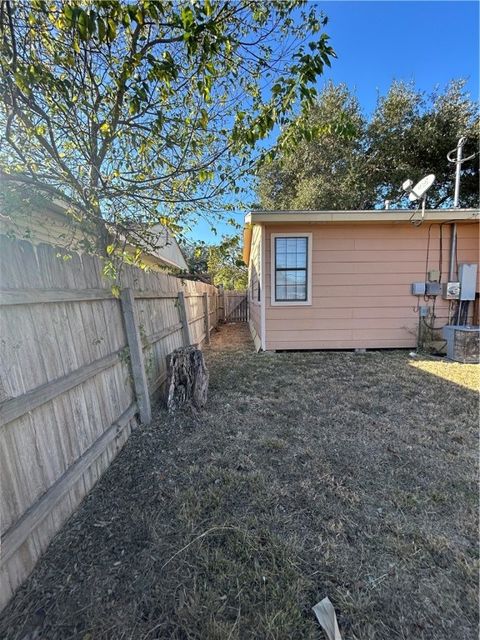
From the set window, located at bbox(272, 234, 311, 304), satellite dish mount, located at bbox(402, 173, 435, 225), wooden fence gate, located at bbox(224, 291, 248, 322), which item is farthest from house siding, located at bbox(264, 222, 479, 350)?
wooden fence gate, located at bbox(224, 291, 248, 322)

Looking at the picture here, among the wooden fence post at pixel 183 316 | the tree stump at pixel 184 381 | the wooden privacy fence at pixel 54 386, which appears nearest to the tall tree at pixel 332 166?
the wooden fence post at pixel 183 316

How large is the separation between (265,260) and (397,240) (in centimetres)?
264

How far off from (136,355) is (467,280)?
6374 millimetres

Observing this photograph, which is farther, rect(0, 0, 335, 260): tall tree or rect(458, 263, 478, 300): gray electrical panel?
rect(458, 263, 478, 300): gray electrical panel

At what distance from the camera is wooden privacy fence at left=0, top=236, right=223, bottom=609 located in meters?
1.29

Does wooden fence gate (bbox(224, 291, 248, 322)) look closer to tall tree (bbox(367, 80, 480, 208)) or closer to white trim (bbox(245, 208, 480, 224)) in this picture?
tall tree (bbox(367, 80, 480, 208))

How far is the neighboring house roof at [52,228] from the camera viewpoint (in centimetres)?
201

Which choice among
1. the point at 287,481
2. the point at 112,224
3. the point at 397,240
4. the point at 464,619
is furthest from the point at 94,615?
the point at 397,240

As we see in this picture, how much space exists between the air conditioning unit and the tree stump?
473cm

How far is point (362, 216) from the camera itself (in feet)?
18.2

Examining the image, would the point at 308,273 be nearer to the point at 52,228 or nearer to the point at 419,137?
the point at 52,228

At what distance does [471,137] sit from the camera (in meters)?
10.1

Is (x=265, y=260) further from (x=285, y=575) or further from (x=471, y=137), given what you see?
(x=471, y=137)

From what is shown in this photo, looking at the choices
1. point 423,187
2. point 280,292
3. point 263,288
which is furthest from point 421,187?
point 263,288
